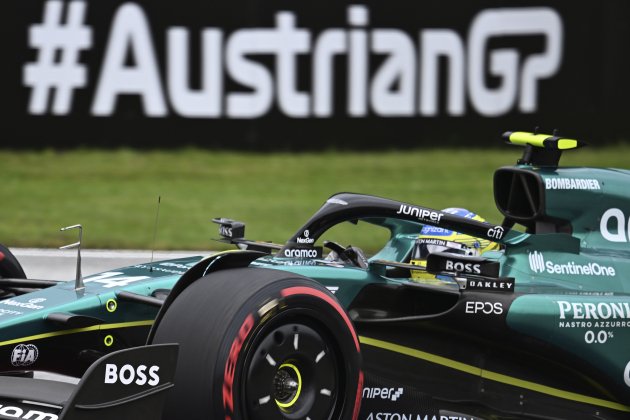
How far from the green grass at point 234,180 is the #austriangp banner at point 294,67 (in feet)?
1.06

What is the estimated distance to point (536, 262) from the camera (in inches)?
207

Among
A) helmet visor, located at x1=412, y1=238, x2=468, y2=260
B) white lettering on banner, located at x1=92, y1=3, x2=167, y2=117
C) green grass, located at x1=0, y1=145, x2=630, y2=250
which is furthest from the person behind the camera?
white lettering on banner, located at x1=92, y1=3, x2=167, y2=117

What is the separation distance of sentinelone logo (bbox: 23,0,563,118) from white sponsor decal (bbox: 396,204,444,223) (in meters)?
7.05

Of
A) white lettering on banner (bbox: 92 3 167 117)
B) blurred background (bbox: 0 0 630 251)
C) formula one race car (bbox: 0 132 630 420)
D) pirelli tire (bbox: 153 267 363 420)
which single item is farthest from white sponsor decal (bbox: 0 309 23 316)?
white lettering on banner (bbox: 92 3 167 117)

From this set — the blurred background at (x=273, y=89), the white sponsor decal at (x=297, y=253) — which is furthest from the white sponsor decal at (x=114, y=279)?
the blurred background at (x=273, y=89)

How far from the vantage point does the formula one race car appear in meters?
3.71

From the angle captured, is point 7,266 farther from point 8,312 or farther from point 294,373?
point 294,373

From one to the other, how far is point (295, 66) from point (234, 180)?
63.2 inches

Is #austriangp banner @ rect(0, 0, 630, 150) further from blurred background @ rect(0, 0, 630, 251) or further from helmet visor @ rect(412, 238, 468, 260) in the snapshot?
helmet visor @ rect(412, 238, 468, 260)

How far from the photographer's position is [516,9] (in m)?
12.3

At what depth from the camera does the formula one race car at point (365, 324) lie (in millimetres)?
3705

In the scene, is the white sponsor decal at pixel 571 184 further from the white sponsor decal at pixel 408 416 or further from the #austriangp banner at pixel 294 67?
the #austriangp banner at pixel 294 67

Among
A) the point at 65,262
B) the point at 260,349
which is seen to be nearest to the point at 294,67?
the point at 65,262

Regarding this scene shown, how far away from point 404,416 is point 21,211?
7.85m
